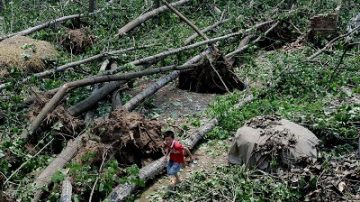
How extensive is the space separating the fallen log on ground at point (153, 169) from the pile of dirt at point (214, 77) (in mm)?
1532

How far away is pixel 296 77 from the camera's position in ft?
32.8

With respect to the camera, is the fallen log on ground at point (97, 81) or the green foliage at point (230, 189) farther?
the fallen log on ground at point (97, 81)

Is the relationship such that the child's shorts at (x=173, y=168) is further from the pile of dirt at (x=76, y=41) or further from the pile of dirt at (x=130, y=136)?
the pile of dirt at (x=76, y=41)

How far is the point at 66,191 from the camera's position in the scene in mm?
6105

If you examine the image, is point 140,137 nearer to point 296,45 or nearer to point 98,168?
point 98,168

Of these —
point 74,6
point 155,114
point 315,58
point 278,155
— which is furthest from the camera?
point 74,6

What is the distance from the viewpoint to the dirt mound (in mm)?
11062

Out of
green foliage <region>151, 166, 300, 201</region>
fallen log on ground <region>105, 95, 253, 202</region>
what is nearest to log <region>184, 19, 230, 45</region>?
fallen log on ground <region>105, 95, 253, 202</region>

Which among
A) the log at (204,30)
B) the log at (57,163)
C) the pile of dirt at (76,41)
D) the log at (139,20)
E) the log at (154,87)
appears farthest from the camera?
the log at (139,20)

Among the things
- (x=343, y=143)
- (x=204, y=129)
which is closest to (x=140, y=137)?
(x=204, y=129)

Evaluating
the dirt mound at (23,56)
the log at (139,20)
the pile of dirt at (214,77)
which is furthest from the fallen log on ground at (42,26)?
the pile of dirt at (214,77)

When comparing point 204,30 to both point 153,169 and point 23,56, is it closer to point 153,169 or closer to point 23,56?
point 23,56

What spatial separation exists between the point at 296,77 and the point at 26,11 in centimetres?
1053

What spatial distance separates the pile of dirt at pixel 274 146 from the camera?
656 centimetres
